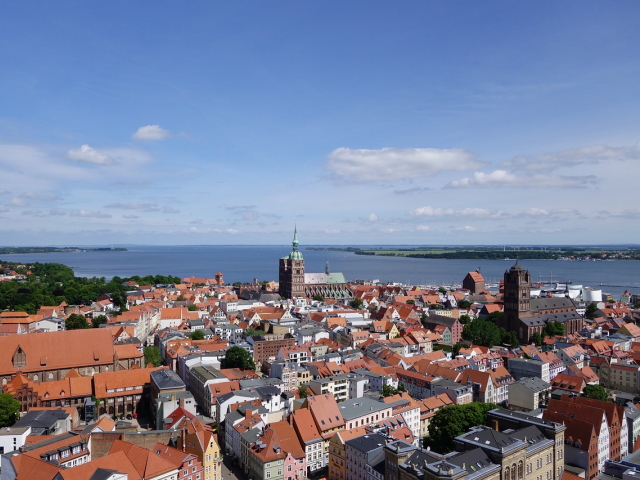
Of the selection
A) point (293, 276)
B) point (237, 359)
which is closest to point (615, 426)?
point (237, 359)

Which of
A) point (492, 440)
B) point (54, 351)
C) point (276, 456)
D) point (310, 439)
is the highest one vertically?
point (54, 351)

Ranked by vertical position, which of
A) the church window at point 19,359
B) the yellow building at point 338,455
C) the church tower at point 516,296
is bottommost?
the yellow building at point 338,455

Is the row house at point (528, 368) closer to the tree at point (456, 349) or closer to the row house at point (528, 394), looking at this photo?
the row house at point (528, 394)

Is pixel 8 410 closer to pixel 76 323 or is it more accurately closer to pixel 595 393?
pixel 76 323

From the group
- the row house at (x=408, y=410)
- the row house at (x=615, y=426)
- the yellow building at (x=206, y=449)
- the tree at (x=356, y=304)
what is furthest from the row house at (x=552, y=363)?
the tree at (x=356, y=304)

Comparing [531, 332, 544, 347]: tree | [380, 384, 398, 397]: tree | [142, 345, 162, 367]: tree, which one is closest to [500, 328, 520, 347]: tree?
[531, 332, 544, 347]: tree

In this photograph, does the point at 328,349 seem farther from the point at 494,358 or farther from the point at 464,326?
the point at 464,326
